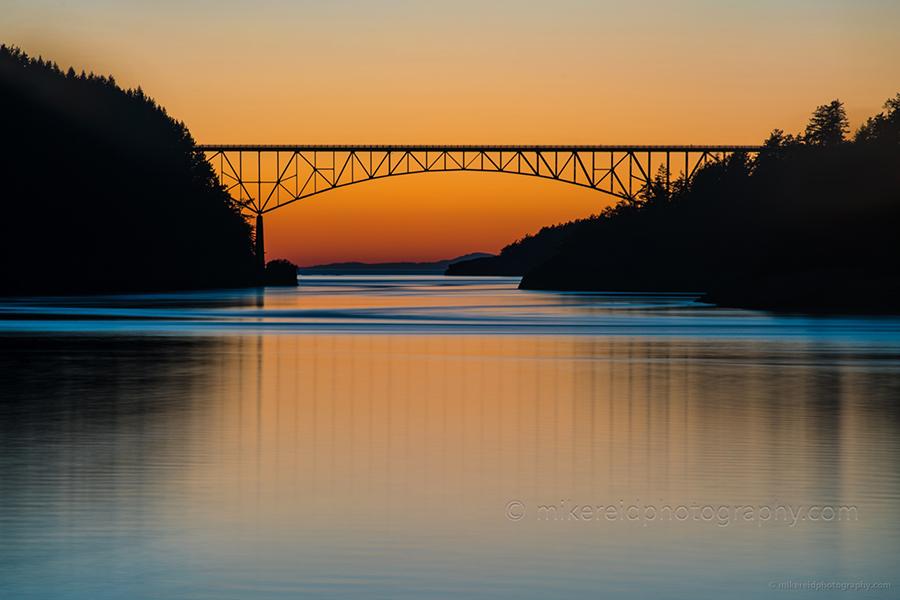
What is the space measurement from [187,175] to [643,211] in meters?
50.0

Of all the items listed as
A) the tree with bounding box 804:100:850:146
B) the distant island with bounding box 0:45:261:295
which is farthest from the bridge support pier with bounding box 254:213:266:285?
the tree with bounding box 804:100:850:146

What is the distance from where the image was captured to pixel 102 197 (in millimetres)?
90500

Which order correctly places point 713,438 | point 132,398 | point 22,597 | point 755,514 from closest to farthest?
point 22,597, point 755,514, point 713,438, point 132,398

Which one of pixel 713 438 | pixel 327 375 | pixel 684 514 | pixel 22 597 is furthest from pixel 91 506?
pixel 327 375

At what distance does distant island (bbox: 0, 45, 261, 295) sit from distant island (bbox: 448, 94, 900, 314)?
38.8 metres

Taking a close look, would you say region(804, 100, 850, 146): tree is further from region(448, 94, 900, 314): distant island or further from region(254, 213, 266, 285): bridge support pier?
region(254, 213, 266, 285): bridge support pier

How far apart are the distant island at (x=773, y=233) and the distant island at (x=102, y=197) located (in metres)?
38.8

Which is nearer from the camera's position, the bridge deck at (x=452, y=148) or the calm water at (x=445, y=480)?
the calm water at (x=445, y=480)

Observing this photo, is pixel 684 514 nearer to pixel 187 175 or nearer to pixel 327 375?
pixel 327 375

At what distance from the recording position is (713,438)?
13.2m

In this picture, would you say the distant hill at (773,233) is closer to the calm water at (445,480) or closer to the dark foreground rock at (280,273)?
the dark foreground rock at (280,273)

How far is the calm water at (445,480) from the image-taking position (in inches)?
289

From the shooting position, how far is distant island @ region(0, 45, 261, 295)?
259 feet

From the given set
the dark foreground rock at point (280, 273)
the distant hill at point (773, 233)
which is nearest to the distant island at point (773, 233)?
the distant hill at point (773, 233)
